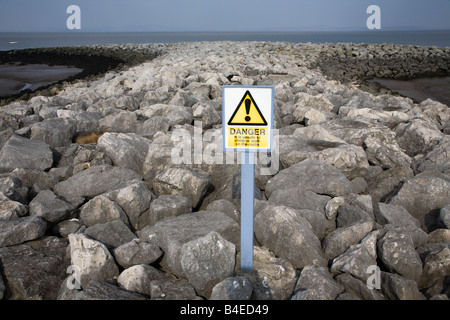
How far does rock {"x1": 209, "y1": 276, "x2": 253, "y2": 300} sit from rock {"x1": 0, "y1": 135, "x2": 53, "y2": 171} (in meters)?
3.13

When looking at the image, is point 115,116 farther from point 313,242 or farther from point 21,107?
point 313,242

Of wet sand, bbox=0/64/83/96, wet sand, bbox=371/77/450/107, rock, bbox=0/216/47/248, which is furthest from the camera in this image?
wet sand, bbox=0/64/83/96

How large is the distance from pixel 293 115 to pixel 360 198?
3.21m

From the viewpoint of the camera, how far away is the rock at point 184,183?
155 inches

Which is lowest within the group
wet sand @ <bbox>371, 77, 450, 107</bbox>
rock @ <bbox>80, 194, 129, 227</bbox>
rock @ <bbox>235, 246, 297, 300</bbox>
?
rock @ <bbox>235, 246, 297, 300</bbox>

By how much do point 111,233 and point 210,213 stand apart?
0.92 meters

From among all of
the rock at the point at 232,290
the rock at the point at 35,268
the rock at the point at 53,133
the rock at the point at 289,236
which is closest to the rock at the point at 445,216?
the rock at the point at 289,236

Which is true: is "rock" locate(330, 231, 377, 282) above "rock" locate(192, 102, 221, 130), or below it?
below

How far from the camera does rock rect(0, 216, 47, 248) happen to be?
10.7 ft

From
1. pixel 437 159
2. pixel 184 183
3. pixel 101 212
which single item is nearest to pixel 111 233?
pixel 101 212

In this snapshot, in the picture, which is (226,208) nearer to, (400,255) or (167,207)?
(167,207)

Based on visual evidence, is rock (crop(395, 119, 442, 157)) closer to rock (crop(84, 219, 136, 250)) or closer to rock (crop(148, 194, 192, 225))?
rock (crop(148, 194, 192, 225))

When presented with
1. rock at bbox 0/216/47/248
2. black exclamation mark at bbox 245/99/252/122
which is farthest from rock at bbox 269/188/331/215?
rock at bbox 0/216/47/248

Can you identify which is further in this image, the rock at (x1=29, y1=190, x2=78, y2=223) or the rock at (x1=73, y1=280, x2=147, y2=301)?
the rock at (x1=29, y1=190, x2=78, y2=223)
